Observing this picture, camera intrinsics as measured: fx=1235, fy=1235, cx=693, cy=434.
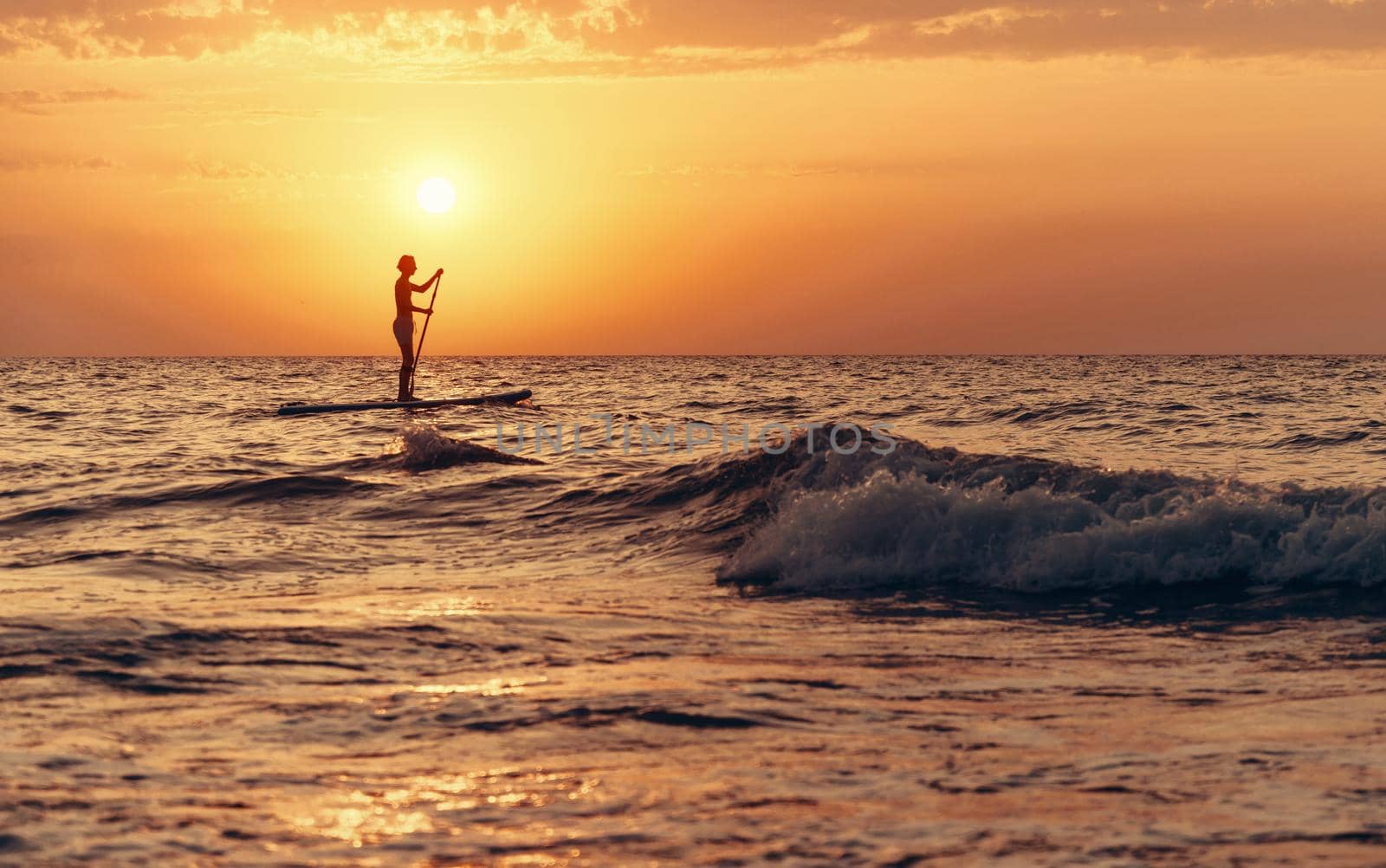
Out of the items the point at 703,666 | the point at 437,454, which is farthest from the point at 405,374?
the point at 703,666

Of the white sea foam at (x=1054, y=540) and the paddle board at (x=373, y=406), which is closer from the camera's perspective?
the white sea foam at (x=1054, y=540)

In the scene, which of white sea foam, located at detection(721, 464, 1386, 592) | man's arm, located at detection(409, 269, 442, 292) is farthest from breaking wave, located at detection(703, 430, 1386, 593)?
man's arm, located at detection(409, 269, 442, 292)

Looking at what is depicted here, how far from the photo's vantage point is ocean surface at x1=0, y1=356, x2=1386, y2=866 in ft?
11.9

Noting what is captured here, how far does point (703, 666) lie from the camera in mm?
5711

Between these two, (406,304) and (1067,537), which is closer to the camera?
(1067,537)

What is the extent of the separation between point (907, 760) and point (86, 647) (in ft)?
13.3

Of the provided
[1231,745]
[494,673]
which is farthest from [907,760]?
[494,673]

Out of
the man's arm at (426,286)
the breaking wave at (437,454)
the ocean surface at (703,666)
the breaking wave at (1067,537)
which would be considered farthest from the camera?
the man's arm at (426,286)

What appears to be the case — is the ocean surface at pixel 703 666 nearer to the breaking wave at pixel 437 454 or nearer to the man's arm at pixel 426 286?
the breaking wave at pixel 437 454

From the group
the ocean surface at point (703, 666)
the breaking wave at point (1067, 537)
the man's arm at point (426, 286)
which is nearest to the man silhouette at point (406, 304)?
the man's arm at point (426, 286)

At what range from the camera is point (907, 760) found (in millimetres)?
4266

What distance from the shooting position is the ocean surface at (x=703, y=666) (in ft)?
11.9

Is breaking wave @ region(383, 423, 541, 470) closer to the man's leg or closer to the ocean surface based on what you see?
the ocean surface

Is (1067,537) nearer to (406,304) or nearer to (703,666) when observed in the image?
(703,666)
